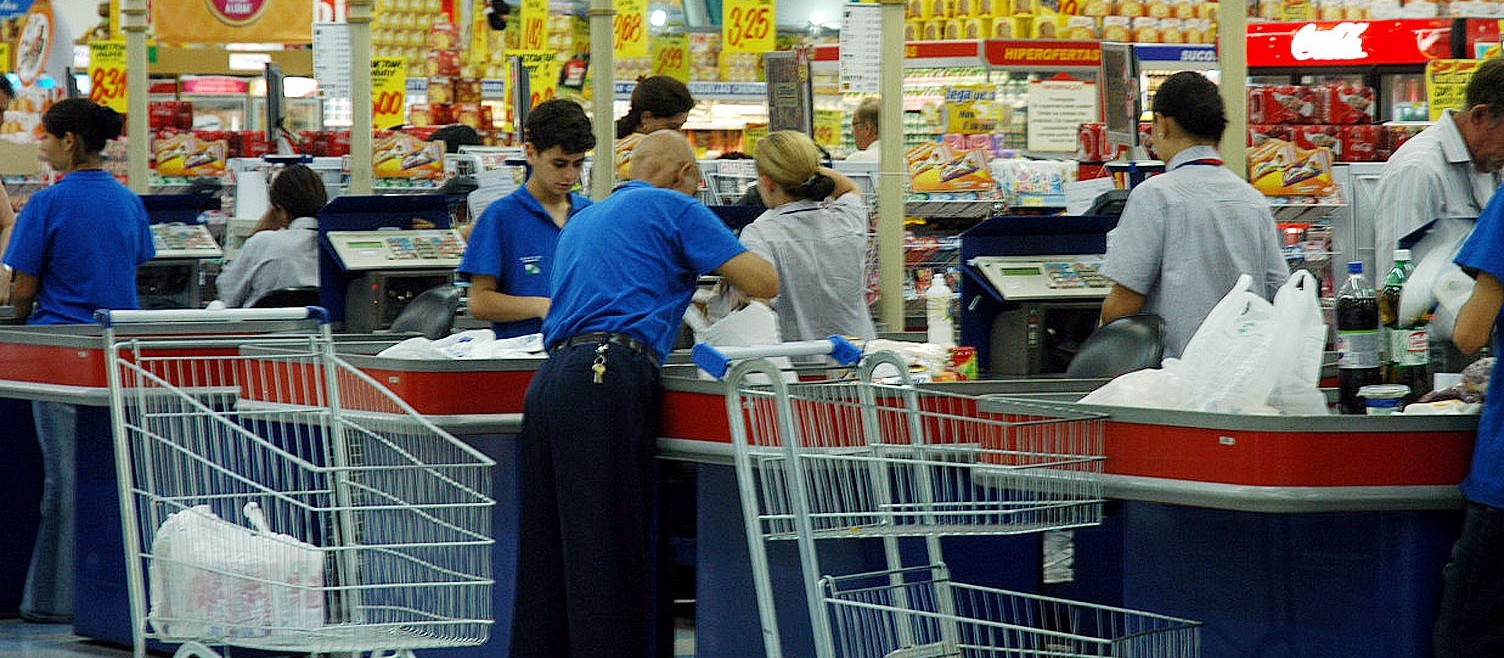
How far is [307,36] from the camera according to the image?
15.6m

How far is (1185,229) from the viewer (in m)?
4.54

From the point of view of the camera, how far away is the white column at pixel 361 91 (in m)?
8.04

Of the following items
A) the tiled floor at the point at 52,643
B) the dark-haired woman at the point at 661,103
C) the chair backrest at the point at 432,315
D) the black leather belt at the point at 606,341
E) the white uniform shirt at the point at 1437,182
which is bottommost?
the tiled floor at the point at 52,643

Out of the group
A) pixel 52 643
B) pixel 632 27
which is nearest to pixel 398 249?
pixel 52 643

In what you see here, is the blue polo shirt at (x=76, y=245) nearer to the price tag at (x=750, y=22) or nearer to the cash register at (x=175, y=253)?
the cash register at (x=175, y=253)

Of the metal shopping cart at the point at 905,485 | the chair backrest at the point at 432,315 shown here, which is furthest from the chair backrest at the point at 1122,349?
the chair backrest at the point at 432,315

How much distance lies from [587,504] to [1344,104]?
23.9ft

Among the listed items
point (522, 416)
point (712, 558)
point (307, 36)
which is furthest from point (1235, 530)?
point (307, 36)

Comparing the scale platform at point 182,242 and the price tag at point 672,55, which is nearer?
the scale platform at point 182,242

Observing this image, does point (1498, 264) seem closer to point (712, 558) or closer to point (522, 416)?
point (712, 558)

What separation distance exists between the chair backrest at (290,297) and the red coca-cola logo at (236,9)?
27.7ft

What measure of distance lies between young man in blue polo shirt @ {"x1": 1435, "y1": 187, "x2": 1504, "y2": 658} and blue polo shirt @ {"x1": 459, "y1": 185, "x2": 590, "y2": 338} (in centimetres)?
247

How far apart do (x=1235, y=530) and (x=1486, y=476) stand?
507mm

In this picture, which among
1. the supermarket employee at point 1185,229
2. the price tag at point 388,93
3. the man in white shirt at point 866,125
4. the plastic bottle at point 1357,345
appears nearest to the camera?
the plastic bottle at point 1357,345
